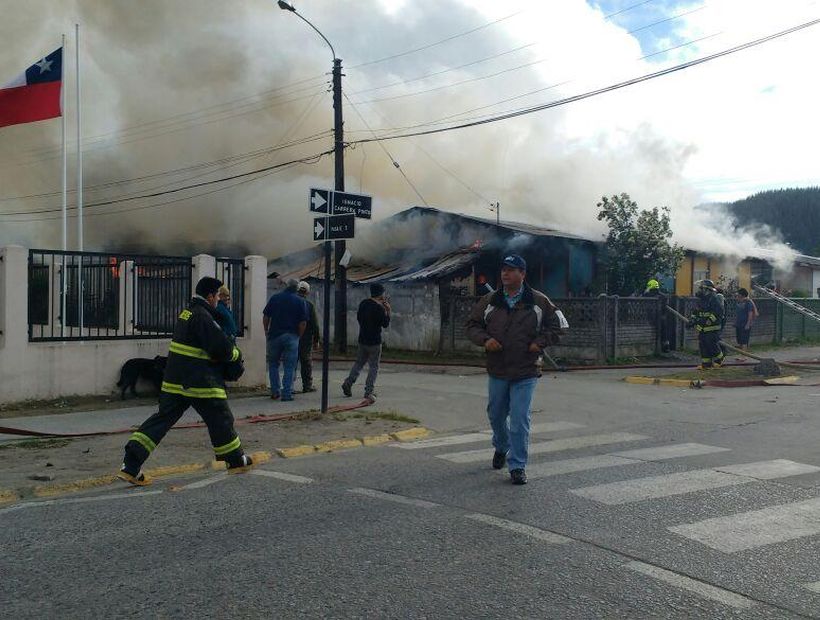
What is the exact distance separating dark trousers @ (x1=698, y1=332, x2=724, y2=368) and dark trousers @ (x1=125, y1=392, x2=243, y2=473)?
1145 cm

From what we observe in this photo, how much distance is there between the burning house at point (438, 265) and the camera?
20016 mm

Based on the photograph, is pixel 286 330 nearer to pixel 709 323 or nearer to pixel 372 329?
pixel 372 329

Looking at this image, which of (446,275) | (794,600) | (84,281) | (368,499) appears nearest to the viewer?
(794,600)

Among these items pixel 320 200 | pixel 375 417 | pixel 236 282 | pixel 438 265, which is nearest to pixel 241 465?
pixel 375 417

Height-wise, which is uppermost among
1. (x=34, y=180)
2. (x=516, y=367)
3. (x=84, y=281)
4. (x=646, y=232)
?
(x=34, y=180)

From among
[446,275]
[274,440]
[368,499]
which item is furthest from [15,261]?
[446,275]

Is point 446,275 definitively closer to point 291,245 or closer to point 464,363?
point 464,363

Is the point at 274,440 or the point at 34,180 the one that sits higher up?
the point at 34,180

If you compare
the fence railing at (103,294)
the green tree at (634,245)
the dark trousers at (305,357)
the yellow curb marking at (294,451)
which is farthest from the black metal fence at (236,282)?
the green tree at (634,245)

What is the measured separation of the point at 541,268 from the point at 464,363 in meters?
6.74

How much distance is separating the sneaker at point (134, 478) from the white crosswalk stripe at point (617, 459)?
3.10 m

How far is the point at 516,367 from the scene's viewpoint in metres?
5.86

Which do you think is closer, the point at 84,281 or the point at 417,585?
the point at 417,585

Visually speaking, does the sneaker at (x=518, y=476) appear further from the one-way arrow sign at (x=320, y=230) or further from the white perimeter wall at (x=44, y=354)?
the white perimeter wall at (x=44, y=354)
